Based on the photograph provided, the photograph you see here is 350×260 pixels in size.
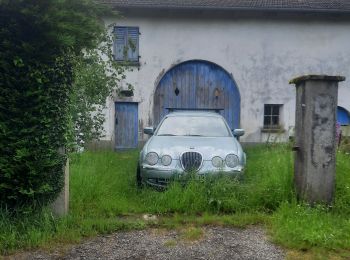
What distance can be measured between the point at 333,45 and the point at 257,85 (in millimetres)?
3187

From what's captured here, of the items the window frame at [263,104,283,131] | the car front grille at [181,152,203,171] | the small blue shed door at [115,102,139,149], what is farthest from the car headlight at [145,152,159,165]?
the window frame at [263,104,283,131]

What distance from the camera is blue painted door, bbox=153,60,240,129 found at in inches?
619

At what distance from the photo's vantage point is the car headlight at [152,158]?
7.10 meters

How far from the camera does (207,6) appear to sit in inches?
595

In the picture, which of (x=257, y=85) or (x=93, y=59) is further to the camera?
(x=257, y=85)

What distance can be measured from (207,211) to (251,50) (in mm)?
10689

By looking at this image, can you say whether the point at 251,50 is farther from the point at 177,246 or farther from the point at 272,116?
the point at 177,246

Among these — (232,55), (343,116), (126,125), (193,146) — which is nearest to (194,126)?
(193,146)

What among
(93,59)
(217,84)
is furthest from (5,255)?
(217,84)

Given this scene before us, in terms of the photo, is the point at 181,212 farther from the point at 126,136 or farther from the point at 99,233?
the point at 126,136

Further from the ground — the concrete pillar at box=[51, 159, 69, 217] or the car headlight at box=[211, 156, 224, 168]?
the car headlight at box=[211, 156, 224, 168]

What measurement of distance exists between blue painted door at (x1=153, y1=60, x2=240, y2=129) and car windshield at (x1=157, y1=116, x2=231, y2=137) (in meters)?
6.83

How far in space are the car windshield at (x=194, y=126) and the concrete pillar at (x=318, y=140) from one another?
2.64 metres

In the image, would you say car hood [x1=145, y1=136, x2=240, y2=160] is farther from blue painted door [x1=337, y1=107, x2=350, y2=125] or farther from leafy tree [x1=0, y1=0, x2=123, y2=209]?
blue painted door [x1=337, y1=107, x2=350, y2=125]
